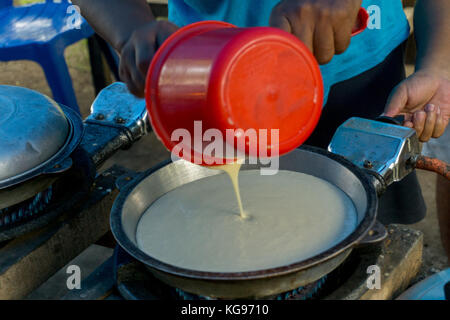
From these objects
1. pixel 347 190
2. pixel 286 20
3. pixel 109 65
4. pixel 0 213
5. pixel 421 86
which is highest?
pixel 286 20

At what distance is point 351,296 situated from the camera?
106 centimetres

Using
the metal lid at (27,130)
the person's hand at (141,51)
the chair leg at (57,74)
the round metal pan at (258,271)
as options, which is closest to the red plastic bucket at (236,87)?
the person's hand at (141,51)

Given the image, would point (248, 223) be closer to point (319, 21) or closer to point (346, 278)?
point (346, 278)

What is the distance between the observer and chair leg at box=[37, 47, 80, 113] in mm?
3291

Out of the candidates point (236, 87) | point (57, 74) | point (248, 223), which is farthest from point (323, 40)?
point (57, 74)

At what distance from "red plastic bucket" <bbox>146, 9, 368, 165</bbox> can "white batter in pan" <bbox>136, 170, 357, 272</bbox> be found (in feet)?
0.84

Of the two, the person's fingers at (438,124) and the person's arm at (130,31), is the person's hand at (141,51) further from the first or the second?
A: the person's fingers at (438,124)

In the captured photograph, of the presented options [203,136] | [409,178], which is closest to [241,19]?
[203,136]

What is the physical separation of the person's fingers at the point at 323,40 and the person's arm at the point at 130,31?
0.33m

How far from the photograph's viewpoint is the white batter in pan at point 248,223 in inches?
43.8

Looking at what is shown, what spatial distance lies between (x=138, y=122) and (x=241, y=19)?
0.47 m

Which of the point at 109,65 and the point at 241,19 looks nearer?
the point at 241,19

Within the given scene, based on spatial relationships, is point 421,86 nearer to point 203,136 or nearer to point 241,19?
point 241,19

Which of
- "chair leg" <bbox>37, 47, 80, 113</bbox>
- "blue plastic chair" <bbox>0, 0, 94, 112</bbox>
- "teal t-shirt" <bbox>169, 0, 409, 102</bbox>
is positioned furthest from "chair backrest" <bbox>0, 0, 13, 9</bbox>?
"teal t-shirt" <bbox>169, 0, 409, 102</bbox>
